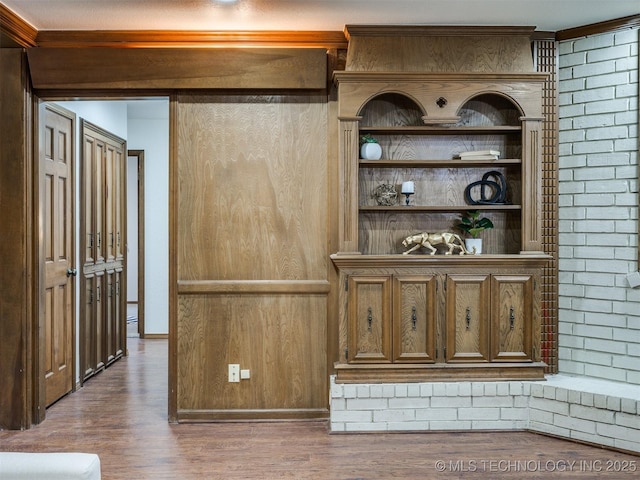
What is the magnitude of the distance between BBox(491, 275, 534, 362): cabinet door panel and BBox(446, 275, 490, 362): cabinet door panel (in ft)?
0.19

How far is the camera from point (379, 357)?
11.8ft

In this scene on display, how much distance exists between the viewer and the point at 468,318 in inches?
143

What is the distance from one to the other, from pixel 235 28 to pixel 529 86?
6.29ft

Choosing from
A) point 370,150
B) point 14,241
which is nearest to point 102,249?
point 14,241

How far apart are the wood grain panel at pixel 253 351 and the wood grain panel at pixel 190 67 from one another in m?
1.42

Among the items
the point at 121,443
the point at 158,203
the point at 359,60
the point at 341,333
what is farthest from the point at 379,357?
the point at 158,203

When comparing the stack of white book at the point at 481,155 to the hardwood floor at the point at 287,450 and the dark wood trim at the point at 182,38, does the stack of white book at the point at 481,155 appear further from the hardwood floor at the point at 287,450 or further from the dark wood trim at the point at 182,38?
the hardwood floor at the point at 287,450

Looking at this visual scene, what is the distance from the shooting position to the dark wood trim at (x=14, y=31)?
11.1 feet

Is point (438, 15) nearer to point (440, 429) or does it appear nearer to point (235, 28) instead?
point (235, 28)

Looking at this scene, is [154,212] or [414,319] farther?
[154,212]

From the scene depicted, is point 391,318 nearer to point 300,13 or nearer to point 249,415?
point 249,415

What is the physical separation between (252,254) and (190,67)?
4.17ft

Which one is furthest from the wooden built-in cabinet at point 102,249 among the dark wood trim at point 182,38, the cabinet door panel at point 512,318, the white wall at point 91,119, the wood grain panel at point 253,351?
the cabinet door panel at point 512,318

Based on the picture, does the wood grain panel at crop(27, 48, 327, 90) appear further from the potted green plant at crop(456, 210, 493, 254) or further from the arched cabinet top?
the potted green plant at crop(456, 210, 493, 254)
